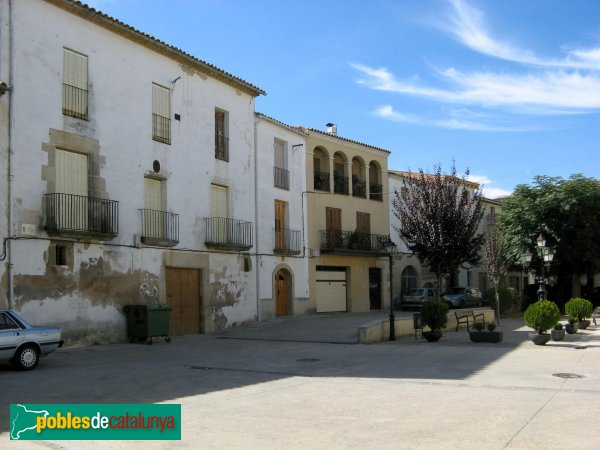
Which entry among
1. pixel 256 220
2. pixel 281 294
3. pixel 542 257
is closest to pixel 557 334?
pixel 542 257

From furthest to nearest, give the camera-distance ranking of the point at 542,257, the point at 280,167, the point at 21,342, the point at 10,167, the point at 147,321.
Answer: the point at 280,167 → the point at 542,257 → the point at 147,321 → the point at 10,167 → the point at 21,342

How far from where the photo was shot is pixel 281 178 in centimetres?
2786

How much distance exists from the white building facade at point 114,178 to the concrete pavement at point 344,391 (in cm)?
235

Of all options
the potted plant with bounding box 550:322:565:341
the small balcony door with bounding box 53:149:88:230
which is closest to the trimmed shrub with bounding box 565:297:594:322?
the potted plant with bounding box 550:322:565:341

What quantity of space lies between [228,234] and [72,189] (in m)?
7.13

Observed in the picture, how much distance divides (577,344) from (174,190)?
13419 mm

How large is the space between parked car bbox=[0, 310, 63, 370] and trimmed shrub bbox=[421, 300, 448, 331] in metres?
10.4

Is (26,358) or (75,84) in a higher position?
(75,84)

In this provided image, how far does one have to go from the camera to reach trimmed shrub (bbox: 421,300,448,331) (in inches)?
717

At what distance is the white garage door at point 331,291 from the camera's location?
30.3m

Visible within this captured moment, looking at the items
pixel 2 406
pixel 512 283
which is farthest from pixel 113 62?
pixel 512 283

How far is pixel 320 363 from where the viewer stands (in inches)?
541

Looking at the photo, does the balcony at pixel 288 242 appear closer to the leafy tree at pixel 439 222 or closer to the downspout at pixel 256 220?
the downspout at pixel 256 220

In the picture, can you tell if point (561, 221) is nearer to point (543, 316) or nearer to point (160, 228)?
point (543, 316)
